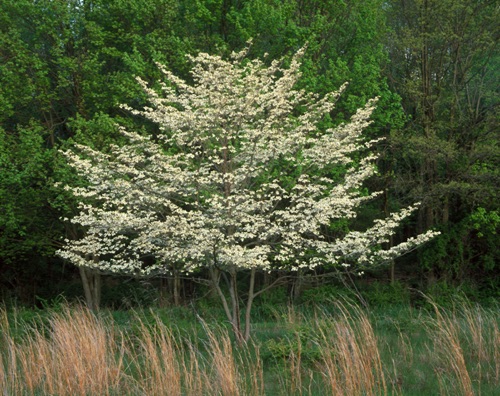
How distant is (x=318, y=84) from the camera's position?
1842 cm

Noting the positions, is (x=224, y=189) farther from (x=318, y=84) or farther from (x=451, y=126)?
(x=451, y=126)

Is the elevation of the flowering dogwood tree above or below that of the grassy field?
above

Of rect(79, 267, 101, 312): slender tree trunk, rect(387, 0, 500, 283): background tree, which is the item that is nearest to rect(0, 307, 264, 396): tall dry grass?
rect(79, 267, 101, 312): slender tree trunk

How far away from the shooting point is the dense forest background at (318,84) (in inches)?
690

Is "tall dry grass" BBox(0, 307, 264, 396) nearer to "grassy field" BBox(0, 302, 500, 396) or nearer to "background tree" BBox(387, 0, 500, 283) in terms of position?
"grassy field" BBox(0, 302, 500, 396)

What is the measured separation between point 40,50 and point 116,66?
263 cm

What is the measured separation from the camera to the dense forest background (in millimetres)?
17531

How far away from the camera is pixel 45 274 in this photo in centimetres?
2673

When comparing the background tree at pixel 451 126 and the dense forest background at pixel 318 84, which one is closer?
the dense forest background at pixel 318 84

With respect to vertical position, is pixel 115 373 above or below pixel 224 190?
below

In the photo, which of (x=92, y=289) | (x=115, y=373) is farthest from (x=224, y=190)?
(x=92, y=289)

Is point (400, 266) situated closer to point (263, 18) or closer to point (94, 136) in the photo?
point (263, 18)

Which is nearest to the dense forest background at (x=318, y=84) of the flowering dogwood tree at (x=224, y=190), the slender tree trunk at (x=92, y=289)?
the slender tree trunk at (x=92, y=289)

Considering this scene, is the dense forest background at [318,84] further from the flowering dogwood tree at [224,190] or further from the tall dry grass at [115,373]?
the tall dry grass at [115,373]
